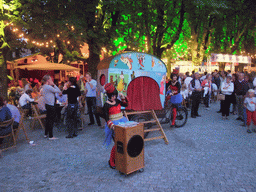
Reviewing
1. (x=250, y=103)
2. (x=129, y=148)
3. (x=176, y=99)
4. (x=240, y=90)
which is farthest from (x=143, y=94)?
(x=240, y=90)

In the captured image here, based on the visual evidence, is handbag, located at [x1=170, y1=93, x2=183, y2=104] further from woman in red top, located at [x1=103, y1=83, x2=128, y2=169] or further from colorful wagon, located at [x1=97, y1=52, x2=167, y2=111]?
woman in red top, located at [x1=103, y1=83, x2=128, y2=169]

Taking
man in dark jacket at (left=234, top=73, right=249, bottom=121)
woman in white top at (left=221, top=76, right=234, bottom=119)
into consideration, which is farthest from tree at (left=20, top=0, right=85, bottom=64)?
man in dark jacket at (left=234, top=73, right=249, bottom=121)

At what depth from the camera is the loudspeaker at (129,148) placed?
12.2 ft

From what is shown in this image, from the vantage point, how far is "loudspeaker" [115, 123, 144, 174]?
373cm

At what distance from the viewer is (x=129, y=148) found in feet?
12.4

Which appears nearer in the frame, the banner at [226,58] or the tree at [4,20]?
the tree at [4,20]

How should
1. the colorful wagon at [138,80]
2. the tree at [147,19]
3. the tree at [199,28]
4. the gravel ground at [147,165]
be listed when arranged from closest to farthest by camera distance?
the gravel ground at [147,165], the colorful wagon at [138,80], the tree at [147,19], the tree at [199,28]

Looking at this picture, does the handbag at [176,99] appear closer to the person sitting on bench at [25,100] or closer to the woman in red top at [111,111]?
the woman in red top at [111,111]

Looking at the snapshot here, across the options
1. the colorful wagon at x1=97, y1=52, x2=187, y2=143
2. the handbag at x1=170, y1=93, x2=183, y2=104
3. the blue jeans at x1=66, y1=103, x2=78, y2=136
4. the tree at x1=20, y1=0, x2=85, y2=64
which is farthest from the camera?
the tree at x1=20, y1=0, x2=85, y2=64

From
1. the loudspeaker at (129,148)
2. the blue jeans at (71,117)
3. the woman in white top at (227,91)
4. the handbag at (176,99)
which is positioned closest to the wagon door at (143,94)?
the handbag at (176,99)

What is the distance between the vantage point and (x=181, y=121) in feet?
25.6

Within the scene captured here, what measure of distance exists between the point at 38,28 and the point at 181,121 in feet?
25.6

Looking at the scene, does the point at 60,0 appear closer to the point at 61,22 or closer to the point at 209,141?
the point at 61,22

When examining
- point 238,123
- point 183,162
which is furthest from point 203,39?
point 183,162
